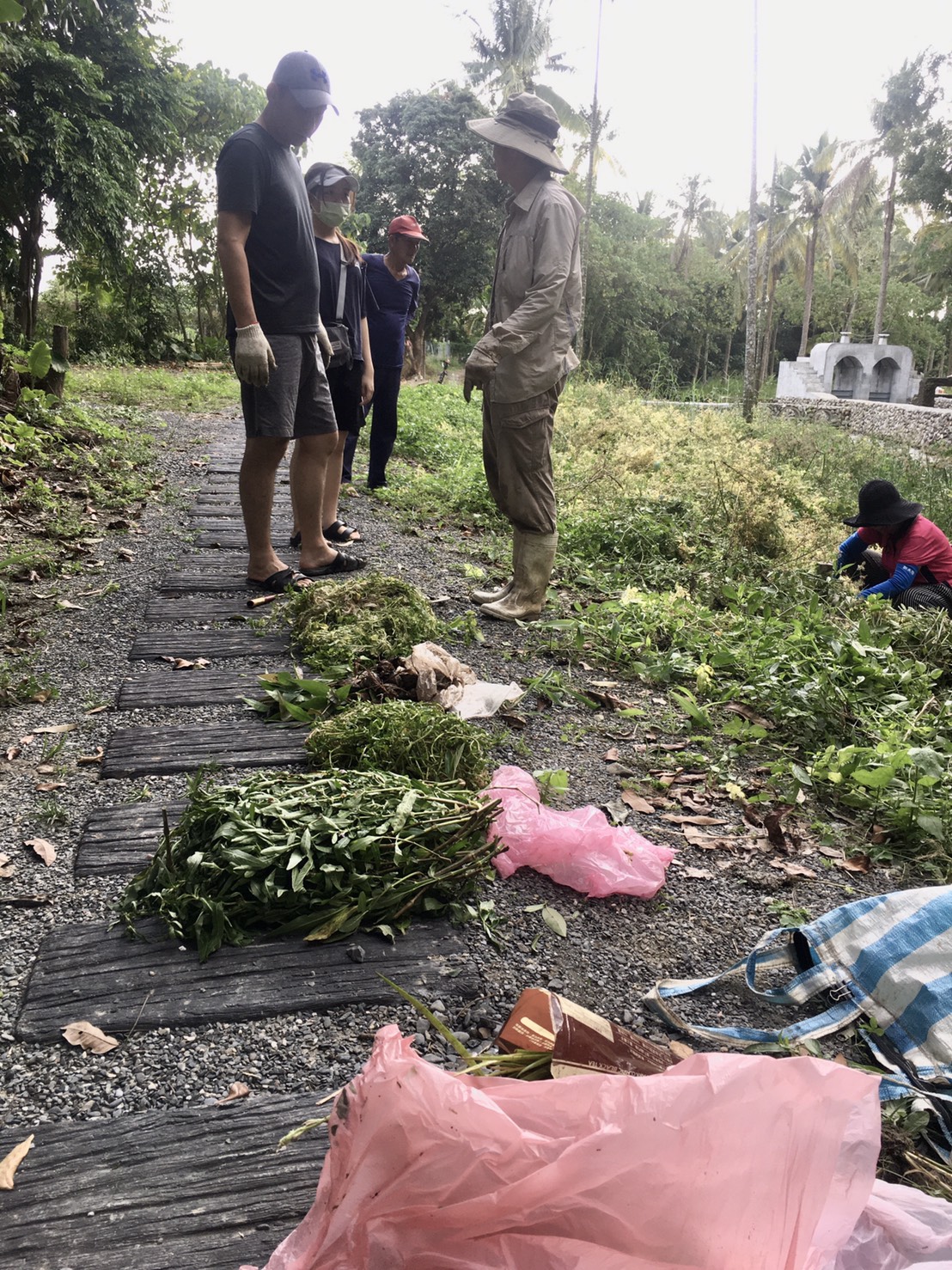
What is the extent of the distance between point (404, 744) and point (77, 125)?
1519 centimetres

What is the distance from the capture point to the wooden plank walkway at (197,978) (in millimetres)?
1794

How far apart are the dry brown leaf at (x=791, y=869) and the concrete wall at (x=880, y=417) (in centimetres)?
1482

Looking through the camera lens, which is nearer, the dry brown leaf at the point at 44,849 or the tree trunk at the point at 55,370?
the dry brown leaf at the point at 44,849

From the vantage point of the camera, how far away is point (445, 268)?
25484 mm

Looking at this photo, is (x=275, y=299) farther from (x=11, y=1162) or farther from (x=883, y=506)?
(x=883, y=506)

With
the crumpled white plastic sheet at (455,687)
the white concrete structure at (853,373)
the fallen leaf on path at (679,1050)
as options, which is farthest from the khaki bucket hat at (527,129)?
the white concrete structure at (853,373)

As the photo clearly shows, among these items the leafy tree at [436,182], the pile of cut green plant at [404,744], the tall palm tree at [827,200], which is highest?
the tall palm tree at [827,200]

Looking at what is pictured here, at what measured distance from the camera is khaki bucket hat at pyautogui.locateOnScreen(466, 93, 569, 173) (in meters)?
3.84

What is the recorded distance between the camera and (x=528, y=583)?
4438 mm

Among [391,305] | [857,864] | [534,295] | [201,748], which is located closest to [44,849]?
[201,748]

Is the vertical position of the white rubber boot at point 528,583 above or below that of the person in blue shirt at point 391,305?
below

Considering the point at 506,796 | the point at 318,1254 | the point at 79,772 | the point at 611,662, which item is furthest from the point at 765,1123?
the point at 611,662

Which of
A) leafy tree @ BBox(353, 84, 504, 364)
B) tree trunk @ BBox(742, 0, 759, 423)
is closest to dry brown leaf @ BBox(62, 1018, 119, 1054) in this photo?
tree trunk @ BBox(742, 0, 759, 423)

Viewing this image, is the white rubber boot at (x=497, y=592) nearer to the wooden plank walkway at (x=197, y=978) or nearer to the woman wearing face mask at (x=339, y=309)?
the woman wearing face mask at (x=339, y=309)
